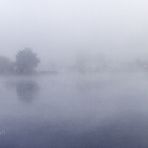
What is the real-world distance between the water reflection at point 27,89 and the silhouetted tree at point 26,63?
1.45 ft

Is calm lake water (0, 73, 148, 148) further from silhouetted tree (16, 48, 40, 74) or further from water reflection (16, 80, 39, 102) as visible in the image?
silhouetted tree (16, 48, 40, 74)

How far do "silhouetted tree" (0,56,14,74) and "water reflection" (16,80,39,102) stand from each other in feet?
1.65

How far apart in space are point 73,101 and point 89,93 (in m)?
0.73

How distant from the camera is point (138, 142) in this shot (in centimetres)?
345

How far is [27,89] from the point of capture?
6.89 m

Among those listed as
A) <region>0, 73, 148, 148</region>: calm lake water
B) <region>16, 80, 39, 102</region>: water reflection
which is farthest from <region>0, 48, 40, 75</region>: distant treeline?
<region>16, 80, 39, 102</region>: water reflection

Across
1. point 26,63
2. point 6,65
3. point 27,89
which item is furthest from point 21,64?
point 27,89

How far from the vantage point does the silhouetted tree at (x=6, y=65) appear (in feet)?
20.4

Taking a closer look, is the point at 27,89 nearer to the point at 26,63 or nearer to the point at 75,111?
the point at 26,63

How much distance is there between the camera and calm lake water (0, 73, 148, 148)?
11.6 feet

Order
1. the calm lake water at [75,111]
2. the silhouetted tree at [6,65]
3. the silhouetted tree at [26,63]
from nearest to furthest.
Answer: the calm lake water at [75,111] → the silhouetted tree at [26,63] → the silhouetted tree at [6,65]

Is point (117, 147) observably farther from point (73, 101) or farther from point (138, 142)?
point (73, 101)

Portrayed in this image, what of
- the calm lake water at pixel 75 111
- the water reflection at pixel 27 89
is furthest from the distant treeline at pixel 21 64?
the water reflection at pixel 27 89

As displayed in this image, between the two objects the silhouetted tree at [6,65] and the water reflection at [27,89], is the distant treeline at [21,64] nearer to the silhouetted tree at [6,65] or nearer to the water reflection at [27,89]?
the silhouetted tree at [6,65]
